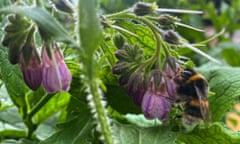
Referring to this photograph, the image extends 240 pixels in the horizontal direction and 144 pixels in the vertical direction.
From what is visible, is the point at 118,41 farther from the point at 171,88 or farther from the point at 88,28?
the point at 88,28

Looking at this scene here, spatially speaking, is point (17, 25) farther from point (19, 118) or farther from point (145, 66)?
point (19, 118)

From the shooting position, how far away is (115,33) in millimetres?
675

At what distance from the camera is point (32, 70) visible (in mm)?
585

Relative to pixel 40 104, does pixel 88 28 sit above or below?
above

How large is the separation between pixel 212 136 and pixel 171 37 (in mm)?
126

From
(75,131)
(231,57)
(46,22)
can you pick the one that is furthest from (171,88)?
(231,57)

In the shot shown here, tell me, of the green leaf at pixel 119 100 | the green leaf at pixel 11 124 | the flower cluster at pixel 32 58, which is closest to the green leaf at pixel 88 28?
the flower cluster at pixel 32 58

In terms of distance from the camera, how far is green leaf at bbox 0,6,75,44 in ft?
1.43

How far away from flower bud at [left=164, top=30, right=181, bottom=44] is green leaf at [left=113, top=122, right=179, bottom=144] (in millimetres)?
107

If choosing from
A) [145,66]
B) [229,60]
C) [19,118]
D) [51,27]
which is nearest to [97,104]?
[51,27]

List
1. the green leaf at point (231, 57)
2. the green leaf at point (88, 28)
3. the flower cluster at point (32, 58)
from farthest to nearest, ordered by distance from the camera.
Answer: the green leaf at point (231, 57)
the flower cluster at point (32, 58)
the green leaf at point (88, 28)

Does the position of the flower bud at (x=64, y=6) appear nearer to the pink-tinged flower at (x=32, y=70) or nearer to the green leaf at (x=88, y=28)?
the pink-tinged flower at (x=32, y=70)

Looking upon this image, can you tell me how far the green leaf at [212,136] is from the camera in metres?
0.66

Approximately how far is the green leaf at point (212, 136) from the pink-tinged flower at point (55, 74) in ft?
0.57
